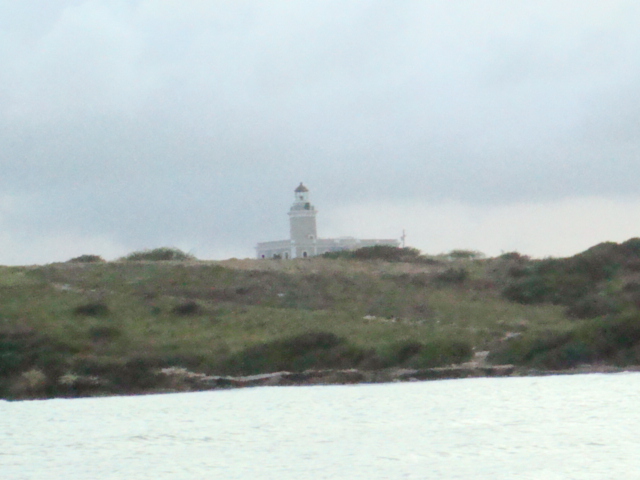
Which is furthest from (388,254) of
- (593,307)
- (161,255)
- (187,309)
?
(593,307)

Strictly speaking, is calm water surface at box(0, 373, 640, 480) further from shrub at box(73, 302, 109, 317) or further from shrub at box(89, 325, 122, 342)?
shrub at box(73, 302, 109, 317)

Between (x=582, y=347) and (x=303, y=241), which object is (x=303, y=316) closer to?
(x=582, y=347)

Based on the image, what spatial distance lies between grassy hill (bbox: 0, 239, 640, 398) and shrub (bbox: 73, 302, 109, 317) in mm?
44

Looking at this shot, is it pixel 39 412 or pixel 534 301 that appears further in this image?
pixel 534 301

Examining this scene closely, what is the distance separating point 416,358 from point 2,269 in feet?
86.5

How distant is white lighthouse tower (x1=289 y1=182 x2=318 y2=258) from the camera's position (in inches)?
5032

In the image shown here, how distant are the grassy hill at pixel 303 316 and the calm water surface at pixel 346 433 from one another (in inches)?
114

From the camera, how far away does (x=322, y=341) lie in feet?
121

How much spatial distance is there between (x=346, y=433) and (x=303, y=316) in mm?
20692

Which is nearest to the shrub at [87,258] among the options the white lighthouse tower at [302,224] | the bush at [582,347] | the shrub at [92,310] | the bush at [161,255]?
the bush at [161,255]

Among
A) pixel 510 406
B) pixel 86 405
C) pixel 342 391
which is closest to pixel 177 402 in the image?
pixel 86 405

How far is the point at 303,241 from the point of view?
129 meters

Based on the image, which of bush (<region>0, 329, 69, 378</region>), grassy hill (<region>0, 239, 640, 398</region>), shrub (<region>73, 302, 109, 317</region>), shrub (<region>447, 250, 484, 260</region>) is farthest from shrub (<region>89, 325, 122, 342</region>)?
shrub (<region>447, 250, 484, 260</region>)

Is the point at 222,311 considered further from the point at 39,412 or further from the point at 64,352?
the point at 39,412
